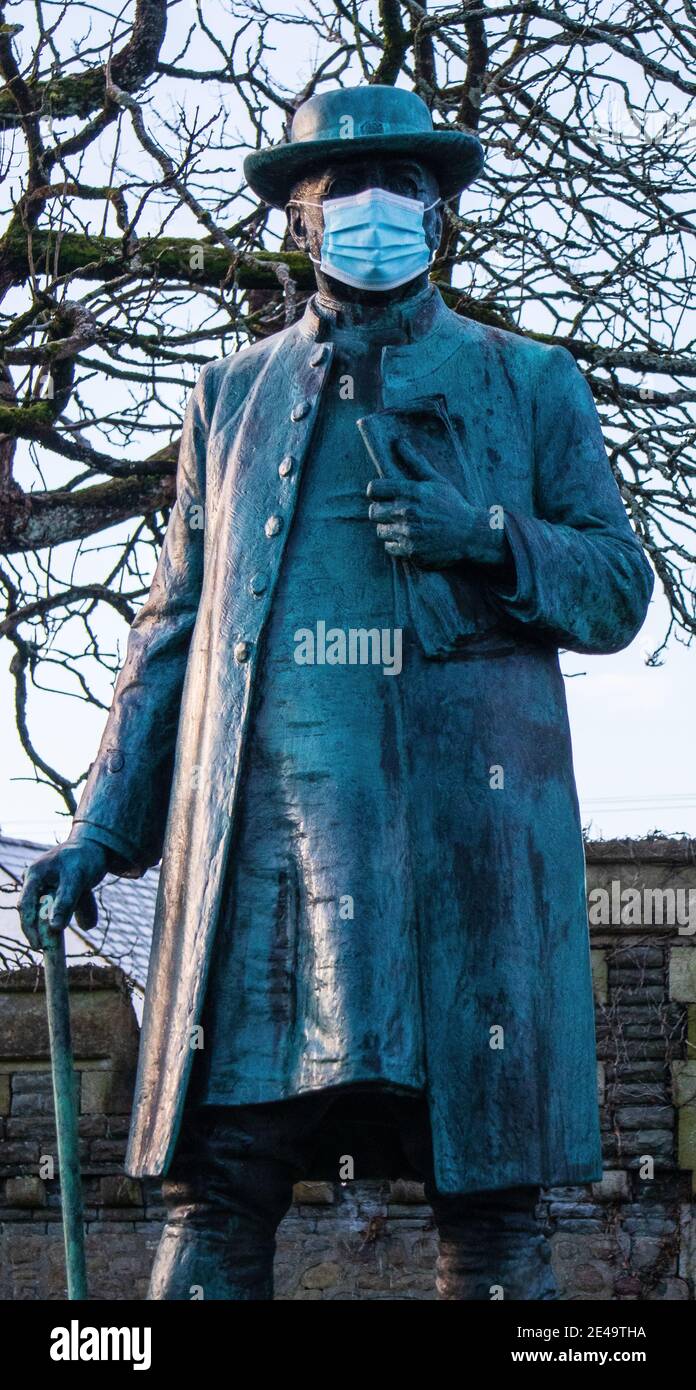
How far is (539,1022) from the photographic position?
384 cm

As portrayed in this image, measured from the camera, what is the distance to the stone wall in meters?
9.30

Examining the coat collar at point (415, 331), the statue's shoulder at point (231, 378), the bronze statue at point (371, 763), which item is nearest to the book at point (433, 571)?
the bronze statue at point (371, 763)

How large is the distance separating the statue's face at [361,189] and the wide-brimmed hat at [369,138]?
0.05 feet

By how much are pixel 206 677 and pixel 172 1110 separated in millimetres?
693

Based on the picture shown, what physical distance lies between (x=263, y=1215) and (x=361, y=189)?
162cm

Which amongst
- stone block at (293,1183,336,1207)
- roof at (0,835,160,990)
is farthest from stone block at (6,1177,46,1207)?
stone block at (293,1183,336,1207)

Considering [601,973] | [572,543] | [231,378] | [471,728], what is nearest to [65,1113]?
[471,728]

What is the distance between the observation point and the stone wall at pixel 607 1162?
9.30 meters

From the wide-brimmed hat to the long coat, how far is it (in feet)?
0.84

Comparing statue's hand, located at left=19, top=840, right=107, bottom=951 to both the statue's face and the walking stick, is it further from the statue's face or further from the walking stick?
the statue's face

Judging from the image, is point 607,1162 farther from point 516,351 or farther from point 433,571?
point 433,571

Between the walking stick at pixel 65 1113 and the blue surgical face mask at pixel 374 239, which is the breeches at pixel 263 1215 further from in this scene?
the blue surgical face mask at pixel 374 239
